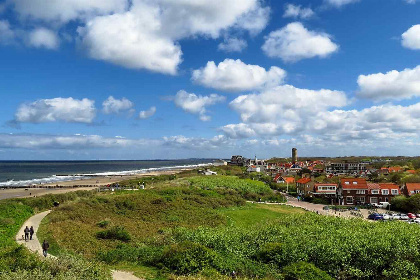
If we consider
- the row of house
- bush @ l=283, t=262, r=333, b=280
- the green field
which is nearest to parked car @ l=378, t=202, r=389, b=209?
the row of house

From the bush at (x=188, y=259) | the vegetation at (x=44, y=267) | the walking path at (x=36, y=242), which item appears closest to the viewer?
the vegetation at (x=44, y=267)

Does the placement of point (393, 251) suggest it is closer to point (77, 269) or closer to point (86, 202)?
point (77, 269)

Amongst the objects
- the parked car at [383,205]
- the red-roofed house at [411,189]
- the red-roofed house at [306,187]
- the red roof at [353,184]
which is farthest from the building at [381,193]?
the red-roofed house at [306,187]

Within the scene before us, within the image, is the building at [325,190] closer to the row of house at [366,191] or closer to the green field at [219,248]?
the row of house at [366,191]

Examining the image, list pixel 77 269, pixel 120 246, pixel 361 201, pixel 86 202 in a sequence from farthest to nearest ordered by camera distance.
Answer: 1. pixel 361 201
2. pixel 86 202
3. pixel 120 246
4. pixel 77 269

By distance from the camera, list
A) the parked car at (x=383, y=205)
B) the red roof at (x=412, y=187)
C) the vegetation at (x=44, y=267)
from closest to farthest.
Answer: the vegetation at (x=44, y=267) → the parked car at (x=383, y=205) → the red roof at (x=412, y=187)

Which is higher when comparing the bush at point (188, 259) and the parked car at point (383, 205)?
the bush at point (188, 259)

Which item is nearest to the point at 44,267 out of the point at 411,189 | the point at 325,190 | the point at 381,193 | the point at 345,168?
the point at 325,190

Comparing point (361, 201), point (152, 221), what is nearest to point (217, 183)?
point (361, 201)

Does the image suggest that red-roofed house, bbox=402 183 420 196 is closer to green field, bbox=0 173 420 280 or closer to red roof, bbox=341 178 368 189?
red roof, bbox=341 178 368 189
